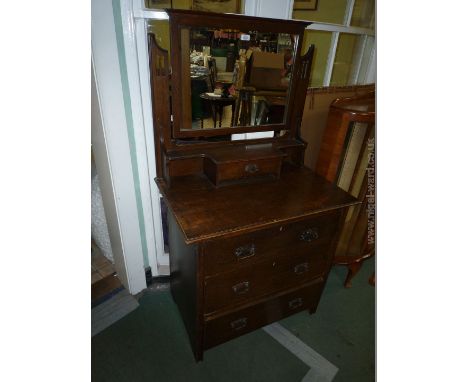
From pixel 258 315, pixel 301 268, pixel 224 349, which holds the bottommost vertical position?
pixel 224 349

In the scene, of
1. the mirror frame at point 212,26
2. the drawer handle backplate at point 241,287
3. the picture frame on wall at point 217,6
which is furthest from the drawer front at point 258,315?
the picture frame on wall at point 217,6

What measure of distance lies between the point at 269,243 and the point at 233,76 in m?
0.83

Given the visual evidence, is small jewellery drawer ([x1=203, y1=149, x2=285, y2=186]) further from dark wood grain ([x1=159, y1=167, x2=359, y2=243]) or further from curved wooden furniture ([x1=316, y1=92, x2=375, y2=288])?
curved wooden furniture ([x1=316, y1=92, x2=375, y2=288])

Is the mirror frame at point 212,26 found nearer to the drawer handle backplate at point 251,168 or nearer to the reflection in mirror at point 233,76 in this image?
the reflection in mirror at point 233,76

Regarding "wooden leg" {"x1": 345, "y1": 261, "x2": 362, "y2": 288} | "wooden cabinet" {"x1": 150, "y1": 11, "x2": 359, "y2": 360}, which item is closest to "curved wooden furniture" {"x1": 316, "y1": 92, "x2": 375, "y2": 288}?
"wooden leg" {"x1": 345, "y1": 261, "x2": 362, "y2": 288}

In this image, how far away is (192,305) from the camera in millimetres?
1296

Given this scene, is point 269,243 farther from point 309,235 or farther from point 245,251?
point 309,235

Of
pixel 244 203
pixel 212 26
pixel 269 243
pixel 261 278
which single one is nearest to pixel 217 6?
pixel 212 26

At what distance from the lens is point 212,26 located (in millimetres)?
1154

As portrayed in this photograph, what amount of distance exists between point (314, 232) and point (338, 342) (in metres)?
0.84

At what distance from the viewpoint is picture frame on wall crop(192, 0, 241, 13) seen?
124cm

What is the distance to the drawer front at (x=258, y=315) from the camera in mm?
1357
